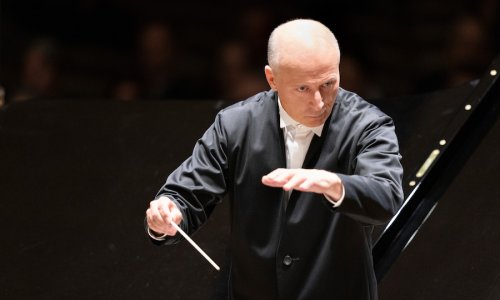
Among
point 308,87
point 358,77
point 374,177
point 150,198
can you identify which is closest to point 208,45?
point 358,77

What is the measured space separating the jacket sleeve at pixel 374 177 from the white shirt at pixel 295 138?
99 mm

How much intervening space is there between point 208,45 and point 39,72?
0.81 meters

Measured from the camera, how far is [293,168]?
2.11 metres

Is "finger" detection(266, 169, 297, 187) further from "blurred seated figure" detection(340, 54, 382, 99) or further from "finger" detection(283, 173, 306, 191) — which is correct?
"blurred seated figure" detection(340, 54, 382, 99)

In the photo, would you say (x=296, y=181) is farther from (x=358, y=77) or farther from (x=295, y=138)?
(x=358, y=77)

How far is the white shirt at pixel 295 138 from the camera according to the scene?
212cm

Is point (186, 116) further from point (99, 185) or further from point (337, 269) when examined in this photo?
point (337, 269)

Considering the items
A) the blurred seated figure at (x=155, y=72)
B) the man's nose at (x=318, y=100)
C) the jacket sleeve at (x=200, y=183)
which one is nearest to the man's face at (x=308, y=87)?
the man's nose at (x=318, y=100)

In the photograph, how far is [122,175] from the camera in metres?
3.19

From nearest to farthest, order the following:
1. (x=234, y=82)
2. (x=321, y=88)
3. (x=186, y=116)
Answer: (x=321, y=88)
(x=186, y=116)
(x=234, y=82)

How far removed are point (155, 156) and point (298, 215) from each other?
4.14 ft

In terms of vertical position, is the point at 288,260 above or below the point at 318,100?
below

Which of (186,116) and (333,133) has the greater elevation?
(333,133)

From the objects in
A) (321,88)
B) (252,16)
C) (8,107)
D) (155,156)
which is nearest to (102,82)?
(252,16)
